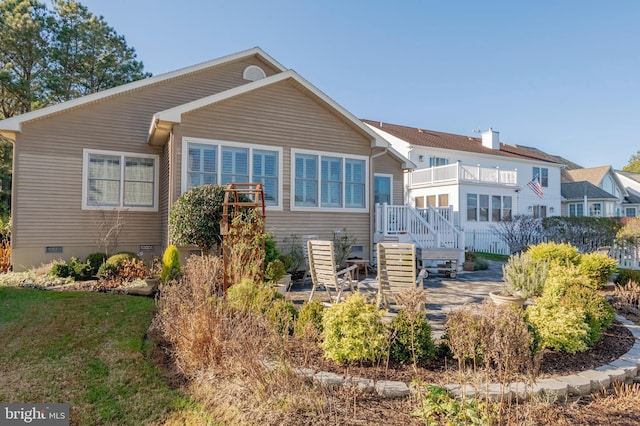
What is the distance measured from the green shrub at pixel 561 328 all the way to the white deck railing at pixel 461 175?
1659 cm

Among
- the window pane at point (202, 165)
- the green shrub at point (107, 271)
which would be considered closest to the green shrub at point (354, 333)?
the green shrub at point (107, 271)

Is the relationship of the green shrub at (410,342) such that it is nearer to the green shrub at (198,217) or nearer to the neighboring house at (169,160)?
the green shrub at (198,217)

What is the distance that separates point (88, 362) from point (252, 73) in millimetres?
11066

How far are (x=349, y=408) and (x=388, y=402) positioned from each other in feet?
1.23

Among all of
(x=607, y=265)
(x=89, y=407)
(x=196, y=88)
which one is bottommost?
(x=89, y=407)

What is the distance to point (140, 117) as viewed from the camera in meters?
11.3

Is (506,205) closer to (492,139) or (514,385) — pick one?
(492,139)

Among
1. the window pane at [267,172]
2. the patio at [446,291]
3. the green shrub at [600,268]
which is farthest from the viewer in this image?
the window pane at [267,172]

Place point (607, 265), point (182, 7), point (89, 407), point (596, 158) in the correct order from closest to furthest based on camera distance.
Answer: point (89, 407) < point (607, 265) < point (182, 7) < point (596, 158)

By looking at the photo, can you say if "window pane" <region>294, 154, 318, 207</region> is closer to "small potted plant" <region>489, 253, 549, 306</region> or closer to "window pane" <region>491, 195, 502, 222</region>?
"small potted plant" <region>489, 253, 549, 306</region>

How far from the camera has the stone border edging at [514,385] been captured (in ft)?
10.8

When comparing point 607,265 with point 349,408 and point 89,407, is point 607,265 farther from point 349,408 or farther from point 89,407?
point 89,407

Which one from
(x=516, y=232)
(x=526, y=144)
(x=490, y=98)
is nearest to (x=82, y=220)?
(x=516, y=232)

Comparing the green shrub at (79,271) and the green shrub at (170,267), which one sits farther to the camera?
the green shrub at (79,271)
